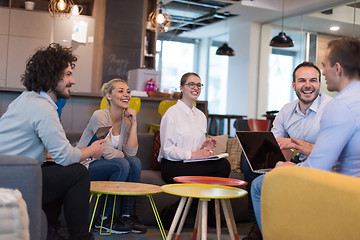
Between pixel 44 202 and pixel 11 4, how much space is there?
6.50 meters

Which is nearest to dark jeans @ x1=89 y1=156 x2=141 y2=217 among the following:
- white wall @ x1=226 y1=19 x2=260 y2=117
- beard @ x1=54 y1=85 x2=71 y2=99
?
beard @ x1=54 y1=85 x2=71 y2=99

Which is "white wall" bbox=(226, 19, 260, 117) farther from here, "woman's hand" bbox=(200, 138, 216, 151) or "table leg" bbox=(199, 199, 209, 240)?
"table leg" bbox=(199, 199, 209, 240)

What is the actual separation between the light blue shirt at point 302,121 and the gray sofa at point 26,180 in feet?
6.09

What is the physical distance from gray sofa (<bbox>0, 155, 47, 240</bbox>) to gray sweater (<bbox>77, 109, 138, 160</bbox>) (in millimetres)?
1666

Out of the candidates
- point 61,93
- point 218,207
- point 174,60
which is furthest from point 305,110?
point 174,60

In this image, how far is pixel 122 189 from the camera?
280 centimetres

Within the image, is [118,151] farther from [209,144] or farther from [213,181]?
[213,181]

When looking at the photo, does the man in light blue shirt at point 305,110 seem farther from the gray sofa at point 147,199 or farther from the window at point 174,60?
the window at point 174,60

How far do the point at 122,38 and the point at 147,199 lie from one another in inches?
211

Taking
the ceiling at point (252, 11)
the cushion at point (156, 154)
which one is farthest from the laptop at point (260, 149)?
the ceiling at point (252, 11)

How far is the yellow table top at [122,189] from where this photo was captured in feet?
8.80

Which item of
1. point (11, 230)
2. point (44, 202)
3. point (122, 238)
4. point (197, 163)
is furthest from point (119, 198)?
point (11, 230)

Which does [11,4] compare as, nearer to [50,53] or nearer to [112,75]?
[112,75]

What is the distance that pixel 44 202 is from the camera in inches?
90.9
